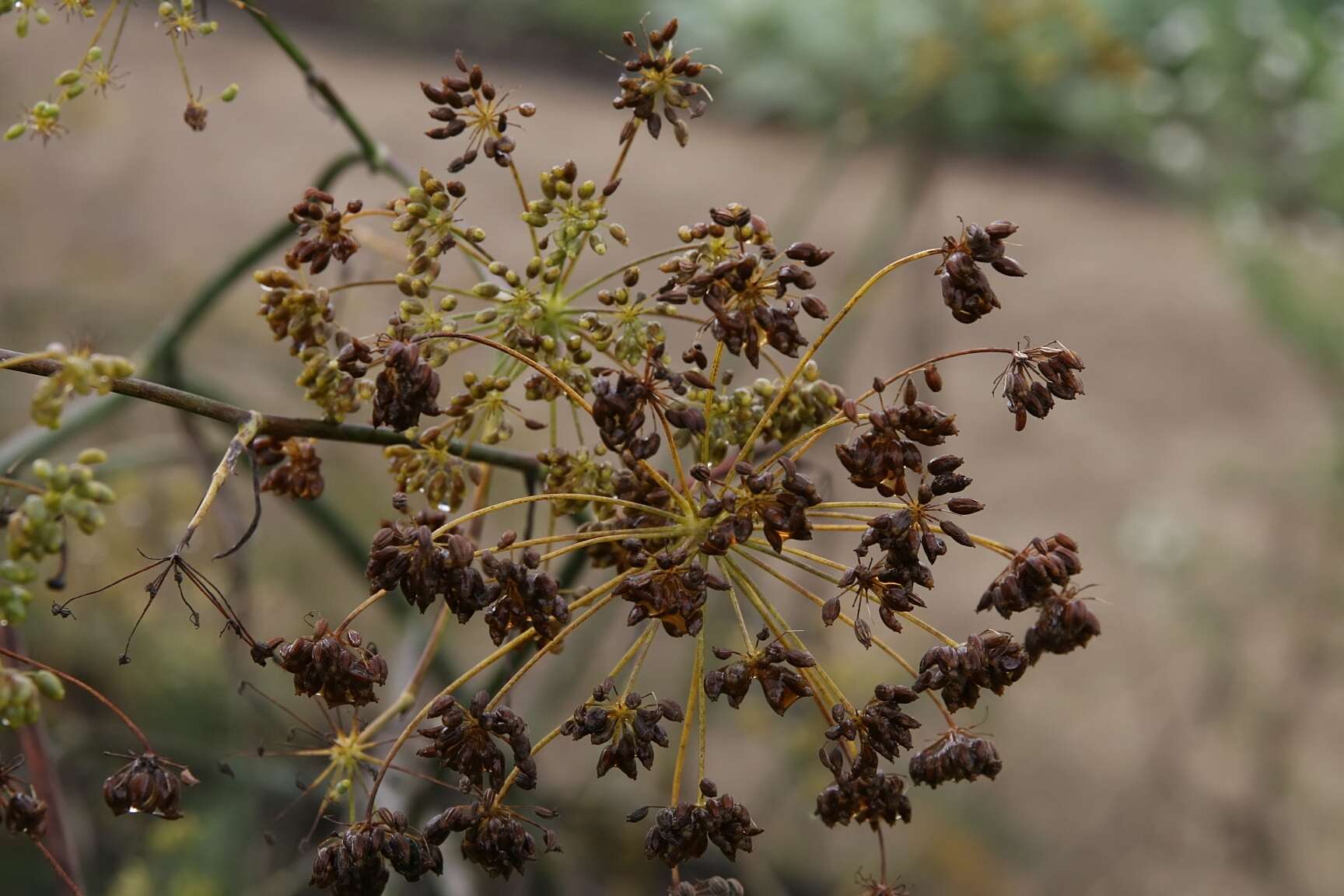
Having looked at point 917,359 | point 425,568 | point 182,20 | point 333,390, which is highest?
point 917,359

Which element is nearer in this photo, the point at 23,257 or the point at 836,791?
the point at 836,791

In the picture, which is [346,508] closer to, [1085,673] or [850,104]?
[1085,673]

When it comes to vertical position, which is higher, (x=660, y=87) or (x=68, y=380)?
(x=660, y=87)

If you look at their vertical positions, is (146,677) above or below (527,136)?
below

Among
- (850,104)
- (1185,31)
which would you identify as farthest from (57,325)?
(1185,31)

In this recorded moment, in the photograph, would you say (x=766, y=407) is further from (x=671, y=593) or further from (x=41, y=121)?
(x=41, y=121)

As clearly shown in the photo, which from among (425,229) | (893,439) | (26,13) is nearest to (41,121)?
(26,13)
